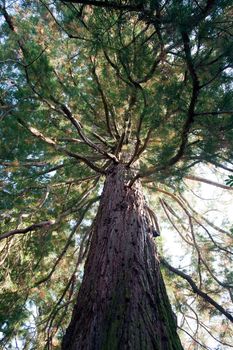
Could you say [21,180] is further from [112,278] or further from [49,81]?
[112,278]

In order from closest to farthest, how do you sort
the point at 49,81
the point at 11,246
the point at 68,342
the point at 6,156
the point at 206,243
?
the point at 68,342
the point at 49,81
the point at 6,156
the point at 11,246
the point at 206,243

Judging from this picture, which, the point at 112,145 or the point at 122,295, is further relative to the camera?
the point at 112,145

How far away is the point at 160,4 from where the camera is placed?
195 cm

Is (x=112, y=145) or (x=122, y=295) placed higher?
(x=112, y=145)

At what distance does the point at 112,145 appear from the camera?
4797 millimetres

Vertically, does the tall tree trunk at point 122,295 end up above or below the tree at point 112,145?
below

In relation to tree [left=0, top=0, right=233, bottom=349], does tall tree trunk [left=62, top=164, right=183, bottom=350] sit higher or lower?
lower

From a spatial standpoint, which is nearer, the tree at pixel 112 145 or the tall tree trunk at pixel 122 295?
the tall tree trunk at pixel 122 295

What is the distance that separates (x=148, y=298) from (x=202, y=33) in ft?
5.83

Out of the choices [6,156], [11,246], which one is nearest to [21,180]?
[6,156]

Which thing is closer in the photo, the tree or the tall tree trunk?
the tall tree trunk

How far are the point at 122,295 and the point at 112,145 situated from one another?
10.0ft

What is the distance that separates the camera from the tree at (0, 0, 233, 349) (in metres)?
1.97

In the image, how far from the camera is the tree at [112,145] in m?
1.97
